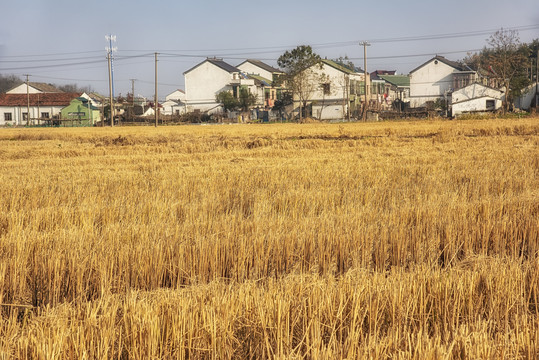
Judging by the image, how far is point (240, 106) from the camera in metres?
79.1

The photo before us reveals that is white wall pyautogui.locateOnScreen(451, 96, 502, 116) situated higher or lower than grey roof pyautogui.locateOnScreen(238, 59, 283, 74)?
lower

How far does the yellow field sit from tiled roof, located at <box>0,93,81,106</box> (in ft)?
262

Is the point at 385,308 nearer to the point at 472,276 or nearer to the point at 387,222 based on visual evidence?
the point at 472,276

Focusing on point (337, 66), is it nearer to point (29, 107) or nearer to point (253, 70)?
point (253, 70)

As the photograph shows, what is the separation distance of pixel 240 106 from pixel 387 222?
2873 inches

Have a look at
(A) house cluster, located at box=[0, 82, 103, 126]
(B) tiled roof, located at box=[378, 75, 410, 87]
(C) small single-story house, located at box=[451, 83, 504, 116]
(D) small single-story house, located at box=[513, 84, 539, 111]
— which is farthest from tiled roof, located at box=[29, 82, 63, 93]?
(D) small single-story house, located at box=[513, 84, 539, 111]

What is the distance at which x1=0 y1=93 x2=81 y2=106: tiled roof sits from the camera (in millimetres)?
85438

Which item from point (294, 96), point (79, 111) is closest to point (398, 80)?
point (294, 96)

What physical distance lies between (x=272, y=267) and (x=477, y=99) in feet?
208

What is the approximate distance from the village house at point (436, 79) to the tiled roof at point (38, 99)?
5036 cm

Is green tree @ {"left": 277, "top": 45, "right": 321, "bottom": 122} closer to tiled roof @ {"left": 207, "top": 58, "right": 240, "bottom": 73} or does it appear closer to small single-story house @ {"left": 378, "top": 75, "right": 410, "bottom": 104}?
tiled roof @ {"left": 207, "top": 58, "right": 240, "bottom": 73}

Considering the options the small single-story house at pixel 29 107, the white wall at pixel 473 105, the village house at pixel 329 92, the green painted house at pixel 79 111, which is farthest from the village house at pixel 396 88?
the small single-story house at pixel 29 107

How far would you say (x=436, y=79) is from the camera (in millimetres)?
82812

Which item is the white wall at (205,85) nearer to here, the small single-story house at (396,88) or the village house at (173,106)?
the village house at (173,106)
